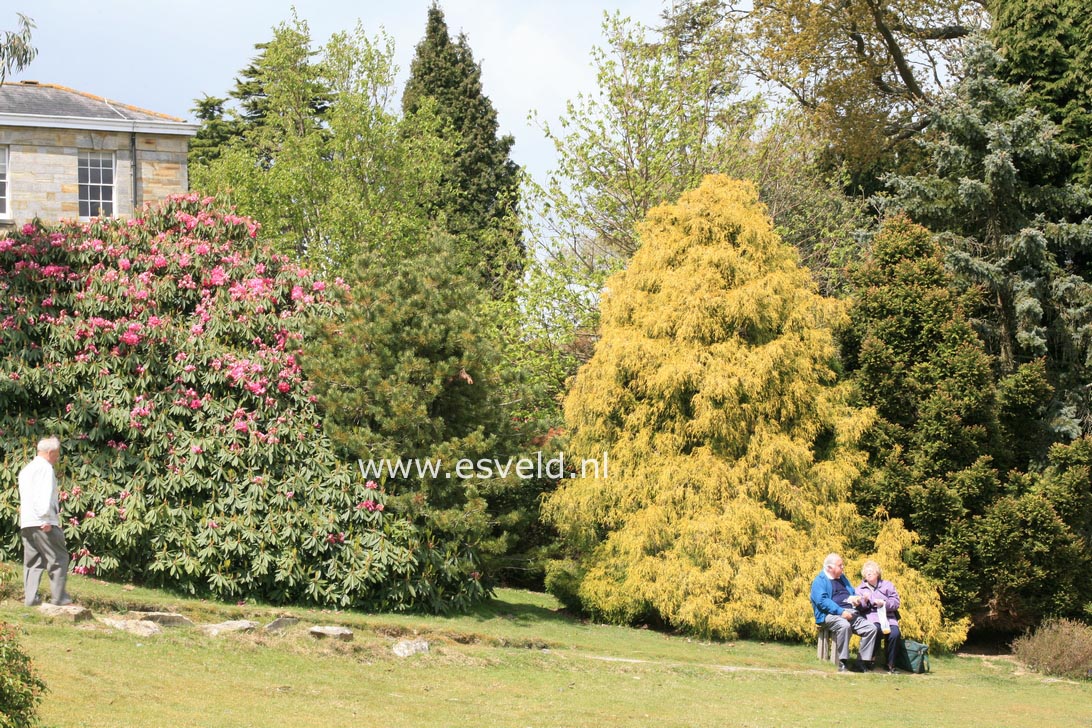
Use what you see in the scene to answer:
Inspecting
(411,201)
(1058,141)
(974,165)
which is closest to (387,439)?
(974,165)

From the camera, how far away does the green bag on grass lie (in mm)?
14422

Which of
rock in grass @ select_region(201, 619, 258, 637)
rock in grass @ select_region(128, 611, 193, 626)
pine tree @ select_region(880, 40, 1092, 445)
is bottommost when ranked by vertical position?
rock in grass @ select_region(201, 619, 258, 637)

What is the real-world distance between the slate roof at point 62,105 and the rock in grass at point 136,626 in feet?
54.7

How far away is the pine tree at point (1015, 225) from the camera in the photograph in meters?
19.3

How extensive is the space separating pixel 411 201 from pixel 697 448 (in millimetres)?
17029

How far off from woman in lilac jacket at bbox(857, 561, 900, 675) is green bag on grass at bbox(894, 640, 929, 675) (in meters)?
0.20

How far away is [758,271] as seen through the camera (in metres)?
17.7

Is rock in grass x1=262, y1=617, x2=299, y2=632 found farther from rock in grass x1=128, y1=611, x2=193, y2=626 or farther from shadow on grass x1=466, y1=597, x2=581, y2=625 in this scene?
shadow on grass x1=466, y1=597, x2=581, y2=625

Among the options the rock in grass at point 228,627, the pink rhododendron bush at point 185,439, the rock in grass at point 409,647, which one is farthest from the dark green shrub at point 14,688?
the pink rhododendron bush at point 185,439

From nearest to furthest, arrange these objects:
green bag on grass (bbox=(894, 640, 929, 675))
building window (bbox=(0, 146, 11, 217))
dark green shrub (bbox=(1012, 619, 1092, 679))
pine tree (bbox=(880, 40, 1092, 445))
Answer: green bag on grass (bbox=(894, 640, 929, 675)) → dark green shrub (bbox=(1012, 619, 1092, 679)) → pine tree (bbox=(880, 40, 1092, 445)) → building window (bbox=(0, 146, 11, 217))

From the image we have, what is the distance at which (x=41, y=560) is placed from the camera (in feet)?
39.0

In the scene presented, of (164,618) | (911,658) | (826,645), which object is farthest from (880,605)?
(164,618)

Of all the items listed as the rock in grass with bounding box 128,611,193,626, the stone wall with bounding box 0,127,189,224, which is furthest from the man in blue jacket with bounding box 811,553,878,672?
the stone wall with bounding box 0,127,189,224

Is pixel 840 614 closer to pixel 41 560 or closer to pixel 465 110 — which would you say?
pixel 41 560
